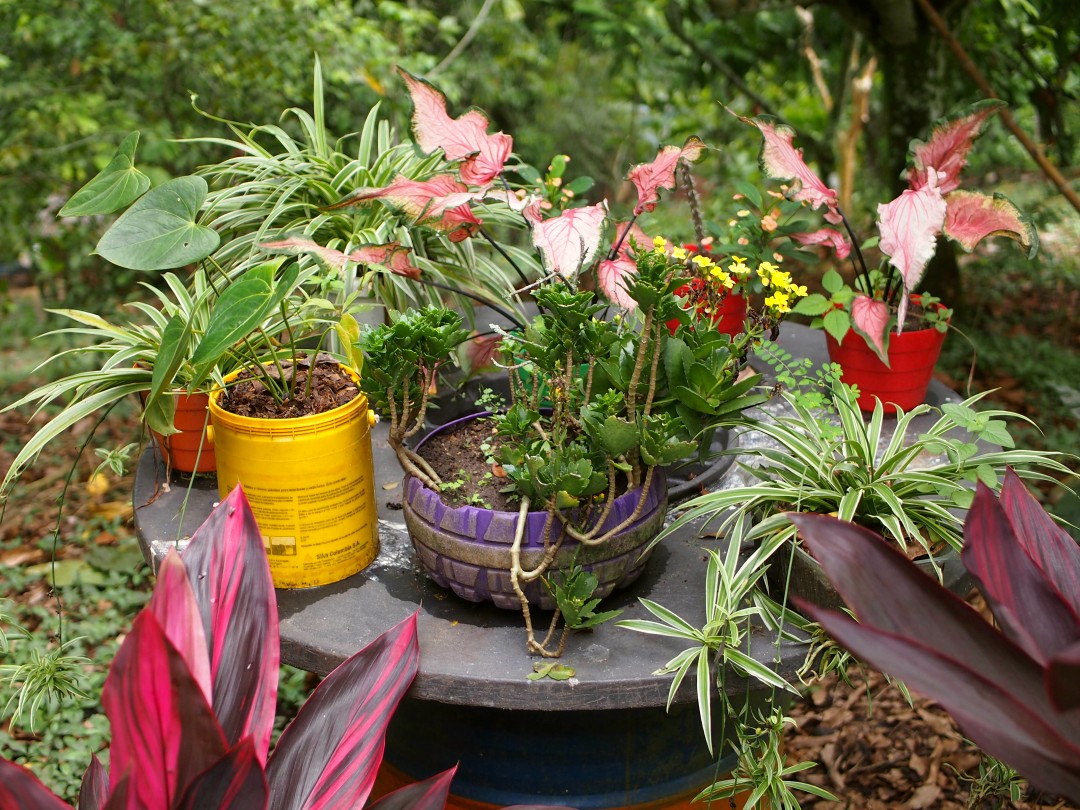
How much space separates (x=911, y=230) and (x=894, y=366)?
42 cm

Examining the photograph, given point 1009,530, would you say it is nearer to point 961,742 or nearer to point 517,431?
point 517,431

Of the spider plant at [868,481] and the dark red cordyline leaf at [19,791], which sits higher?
the spider plant at [868,481]

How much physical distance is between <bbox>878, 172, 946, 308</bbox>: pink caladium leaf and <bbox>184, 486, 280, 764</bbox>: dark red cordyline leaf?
103 cm

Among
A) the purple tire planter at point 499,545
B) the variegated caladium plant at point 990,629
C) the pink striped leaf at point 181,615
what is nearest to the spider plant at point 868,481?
the purple tire planter at point 499,545

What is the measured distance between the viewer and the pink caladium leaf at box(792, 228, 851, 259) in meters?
1.83

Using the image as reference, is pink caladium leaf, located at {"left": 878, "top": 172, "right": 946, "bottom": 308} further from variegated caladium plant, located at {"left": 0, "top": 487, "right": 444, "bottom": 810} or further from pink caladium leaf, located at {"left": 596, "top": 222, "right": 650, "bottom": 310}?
variegated caladium plant, located at {"left": 0, "top": 487, "right": 444, "bottom": 810}

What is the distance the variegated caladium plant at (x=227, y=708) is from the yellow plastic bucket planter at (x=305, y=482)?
10 centimetres

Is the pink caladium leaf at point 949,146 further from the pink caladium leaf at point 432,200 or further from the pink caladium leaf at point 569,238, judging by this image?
the pink caladium leaf at point 432,200

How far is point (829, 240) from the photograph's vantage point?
188 cm

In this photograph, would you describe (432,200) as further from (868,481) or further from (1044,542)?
(1044,542)

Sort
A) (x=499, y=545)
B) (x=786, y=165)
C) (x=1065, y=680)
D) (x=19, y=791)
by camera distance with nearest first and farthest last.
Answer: (x=1065, y=680) < (x=19, y=791) < (x=499, y=545) < (x=786, y=165)

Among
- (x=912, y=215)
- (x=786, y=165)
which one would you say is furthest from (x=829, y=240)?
(x=912, y=215)

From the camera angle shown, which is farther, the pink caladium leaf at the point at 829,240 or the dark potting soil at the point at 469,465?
the pink caladium leaf at the point at 829,240

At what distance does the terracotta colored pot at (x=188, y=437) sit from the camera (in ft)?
5.51
